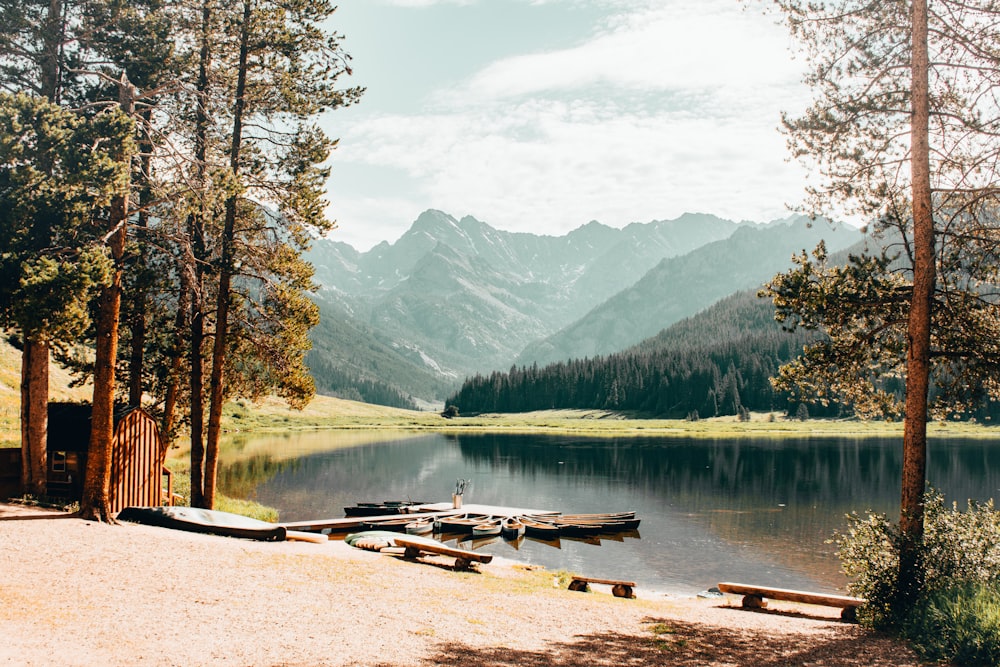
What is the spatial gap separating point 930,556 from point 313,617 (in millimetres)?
12758

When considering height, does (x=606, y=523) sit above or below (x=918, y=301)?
below

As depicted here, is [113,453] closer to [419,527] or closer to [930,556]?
[419,527]

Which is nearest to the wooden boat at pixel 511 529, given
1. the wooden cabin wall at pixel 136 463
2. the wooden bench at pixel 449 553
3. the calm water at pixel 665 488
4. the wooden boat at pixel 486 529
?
the wooden boat at pixel 486 529

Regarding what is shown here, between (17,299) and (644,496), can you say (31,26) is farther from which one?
(644,496)

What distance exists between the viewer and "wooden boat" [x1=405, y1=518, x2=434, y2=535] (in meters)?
36.7

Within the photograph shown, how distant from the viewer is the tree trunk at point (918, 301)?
16078 mm

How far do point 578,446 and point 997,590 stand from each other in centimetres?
9331

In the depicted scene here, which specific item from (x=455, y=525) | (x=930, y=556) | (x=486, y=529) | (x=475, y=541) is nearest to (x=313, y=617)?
(x=930, y=556)

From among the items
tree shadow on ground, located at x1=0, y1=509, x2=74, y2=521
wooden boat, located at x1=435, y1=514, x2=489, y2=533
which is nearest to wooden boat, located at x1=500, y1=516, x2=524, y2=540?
wooden boat, located at x1=435, y1=514, x2=489, y2=533

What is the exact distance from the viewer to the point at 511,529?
38281 mm

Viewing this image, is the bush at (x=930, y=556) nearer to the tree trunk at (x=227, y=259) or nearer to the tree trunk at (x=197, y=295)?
the tree trunk at (x=227, y=259)

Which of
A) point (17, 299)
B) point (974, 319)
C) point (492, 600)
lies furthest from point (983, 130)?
point (17, 299)

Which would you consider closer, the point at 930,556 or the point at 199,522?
the point at 930,556

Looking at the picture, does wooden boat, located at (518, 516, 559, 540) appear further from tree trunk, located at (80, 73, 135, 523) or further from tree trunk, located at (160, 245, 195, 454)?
tree trunk, located at (80, 73, 135, 523)
